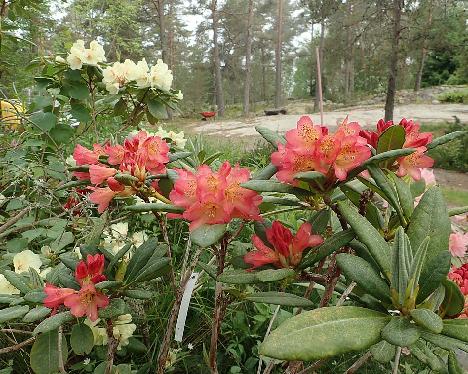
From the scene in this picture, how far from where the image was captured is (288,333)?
46cm

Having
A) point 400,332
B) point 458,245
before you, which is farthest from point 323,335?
point 458,245

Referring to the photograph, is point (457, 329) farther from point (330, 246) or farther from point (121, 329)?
point (121, 329)

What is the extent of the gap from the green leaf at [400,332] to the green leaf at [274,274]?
6.8 inches

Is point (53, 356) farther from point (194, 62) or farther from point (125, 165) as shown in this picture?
point (194, 62)

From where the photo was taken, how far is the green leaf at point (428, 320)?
466mm

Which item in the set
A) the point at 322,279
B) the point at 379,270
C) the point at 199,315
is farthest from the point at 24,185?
the point at 379,270

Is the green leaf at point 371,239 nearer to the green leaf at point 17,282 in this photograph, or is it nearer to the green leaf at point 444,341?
the green leaf at point 444,341

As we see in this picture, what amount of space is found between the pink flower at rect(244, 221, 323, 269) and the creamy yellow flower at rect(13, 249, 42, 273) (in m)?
0.71

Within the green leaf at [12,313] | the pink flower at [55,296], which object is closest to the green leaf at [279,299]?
the pink flower at [55,296]

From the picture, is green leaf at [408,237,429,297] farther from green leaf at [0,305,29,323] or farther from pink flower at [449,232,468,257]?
green leaf at [0,305,29,323]

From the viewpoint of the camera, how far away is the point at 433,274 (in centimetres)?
55

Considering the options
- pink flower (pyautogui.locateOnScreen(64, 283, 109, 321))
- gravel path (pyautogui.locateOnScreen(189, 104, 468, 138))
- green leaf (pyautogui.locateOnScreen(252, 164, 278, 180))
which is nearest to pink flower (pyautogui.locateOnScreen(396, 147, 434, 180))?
green leaf (pyautogui.locateOnScreen(252, 164, 278, 180))

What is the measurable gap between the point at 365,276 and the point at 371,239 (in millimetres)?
55

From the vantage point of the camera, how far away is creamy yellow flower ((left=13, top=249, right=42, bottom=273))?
1.12 meters
